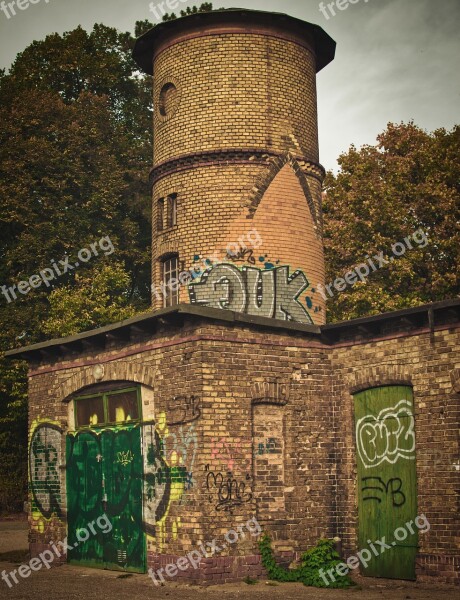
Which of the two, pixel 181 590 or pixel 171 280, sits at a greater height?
pixel 171 280

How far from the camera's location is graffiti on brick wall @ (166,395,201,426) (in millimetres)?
13781

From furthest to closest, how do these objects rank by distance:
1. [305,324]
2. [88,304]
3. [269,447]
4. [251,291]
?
[88,304] < [251,291] < [305,324] < [269,447]

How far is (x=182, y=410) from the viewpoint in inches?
552

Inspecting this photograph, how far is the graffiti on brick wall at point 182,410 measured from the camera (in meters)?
13.8

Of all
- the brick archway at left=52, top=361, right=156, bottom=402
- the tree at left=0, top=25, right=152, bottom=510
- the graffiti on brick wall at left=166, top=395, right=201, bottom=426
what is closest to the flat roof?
the brick archway at left=52, top=361, right=156, bottom=402

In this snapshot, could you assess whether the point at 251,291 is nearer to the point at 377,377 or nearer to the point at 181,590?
the point at 377,377

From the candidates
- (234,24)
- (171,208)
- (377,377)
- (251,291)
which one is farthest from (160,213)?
(377,377)

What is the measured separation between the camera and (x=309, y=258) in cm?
2097

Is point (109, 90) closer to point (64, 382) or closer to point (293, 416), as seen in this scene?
point (64, 382)

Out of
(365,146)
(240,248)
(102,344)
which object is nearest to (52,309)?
(240,248)

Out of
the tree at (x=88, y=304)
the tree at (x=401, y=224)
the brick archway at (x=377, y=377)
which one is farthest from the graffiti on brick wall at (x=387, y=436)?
the tree at (x=88, y=304)

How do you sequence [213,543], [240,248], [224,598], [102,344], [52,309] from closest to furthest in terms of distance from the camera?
[224,598] < [213,543] < [102,344] < [240,248] < [52,309]

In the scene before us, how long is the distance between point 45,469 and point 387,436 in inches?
300

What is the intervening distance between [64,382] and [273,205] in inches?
273
